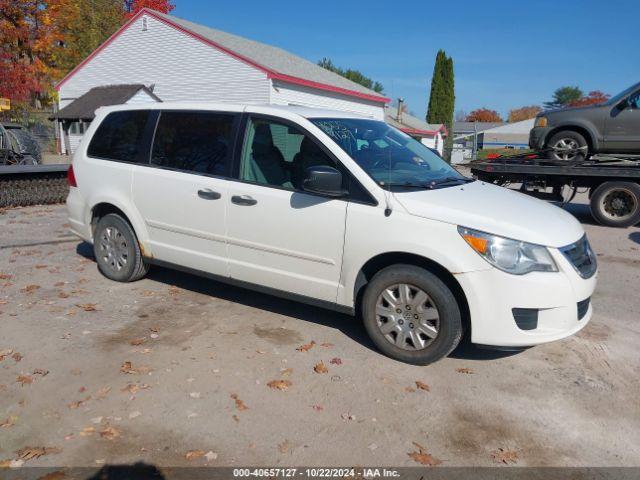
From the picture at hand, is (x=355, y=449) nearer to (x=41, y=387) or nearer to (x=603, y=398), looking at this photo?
(x=603, y=398)

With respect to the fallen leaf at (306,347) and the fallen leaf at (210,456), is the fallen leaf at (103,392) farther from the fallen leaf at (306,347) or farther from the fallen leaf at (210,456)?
the fallen leaf at (306,347)

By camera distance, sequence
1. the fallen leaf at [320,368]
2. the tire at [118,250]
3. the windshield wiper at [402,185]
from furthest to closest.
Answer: the tire at [118,250] < the windshield wiper at [402,185] < the fallen leaf at [320,368]

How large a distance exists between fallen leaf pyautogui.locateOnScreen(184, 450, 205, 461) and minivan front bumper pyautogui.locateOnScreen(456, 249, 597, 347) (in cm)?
199

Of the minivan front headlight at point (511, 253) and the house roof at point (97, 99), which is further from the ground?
the house roof at point (97, 99)

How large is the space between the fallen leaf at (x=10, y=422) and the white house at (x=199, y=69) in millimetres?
18577

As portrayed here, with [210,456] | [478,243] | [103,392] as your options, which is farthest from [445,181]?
[103,392]

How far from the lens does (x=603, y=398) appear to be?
360 cm

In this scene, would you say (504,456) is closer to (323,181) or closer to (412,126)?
(323,181)

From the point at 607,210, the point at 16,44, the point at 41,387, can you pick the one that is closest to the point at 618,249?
the point at 607,210

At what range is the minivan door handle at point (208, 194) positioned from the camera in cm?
464

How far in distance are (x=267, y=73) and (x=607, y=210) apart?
14027mm

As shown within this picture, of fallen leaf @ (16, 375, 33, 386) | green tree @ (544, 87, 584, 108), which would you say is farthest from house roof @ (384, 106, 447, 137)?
green tree @ (544, 87, 584, 108)

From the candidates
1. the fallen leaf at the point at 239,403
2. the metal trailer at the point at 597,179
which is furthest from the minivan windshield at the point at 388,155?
the metal trailer at the point at 597,179

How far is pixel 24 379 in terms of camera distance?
3.65 metres
